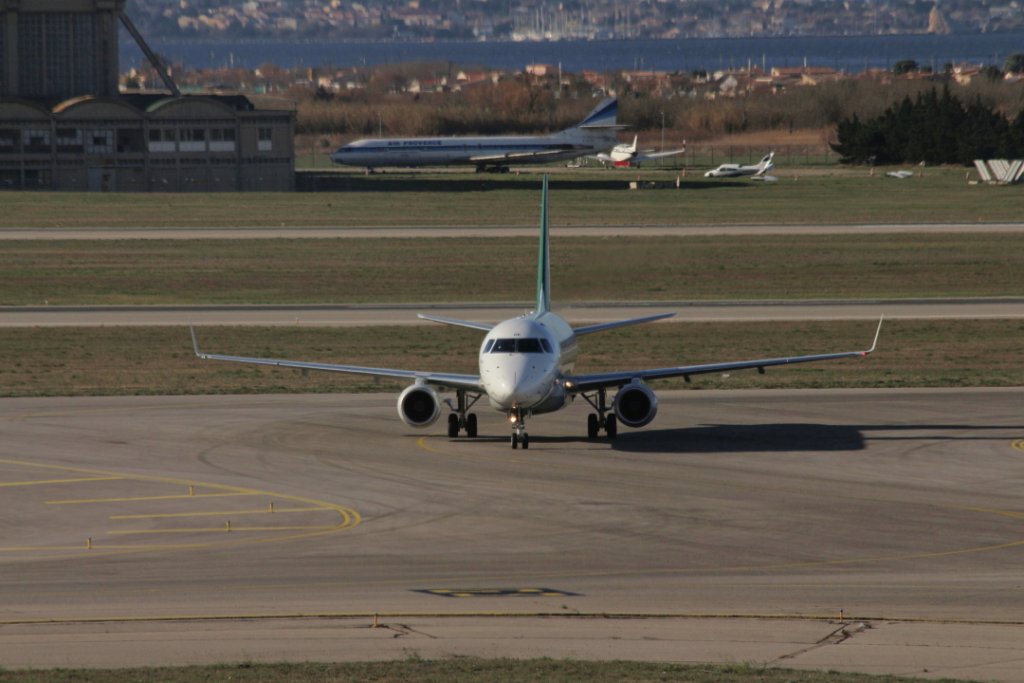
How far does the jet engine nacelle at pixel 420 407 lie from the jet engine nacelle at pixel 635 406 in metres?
4.74

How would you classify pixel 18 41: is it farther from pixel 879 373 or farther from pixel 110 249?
pixel 879 373

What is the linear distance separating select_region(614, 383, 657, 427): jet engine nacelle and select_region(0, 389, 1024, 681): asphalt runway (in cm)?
84

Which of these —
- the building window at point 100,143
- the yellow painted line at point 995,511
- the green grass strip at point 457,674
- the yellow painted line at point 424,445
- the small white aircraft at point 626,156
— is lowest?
the yellow painted line at point 424,445

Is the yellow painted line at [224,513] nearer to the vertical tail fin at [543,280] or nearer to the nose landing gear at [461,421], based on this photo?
the nose landing gear at [461,421]

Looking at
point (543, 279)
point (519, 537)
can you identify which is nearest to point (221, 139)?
point (543, 279)

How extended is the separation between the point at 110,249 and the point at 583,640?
73311 mm

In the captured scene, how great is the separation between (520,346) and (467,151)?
126 meters

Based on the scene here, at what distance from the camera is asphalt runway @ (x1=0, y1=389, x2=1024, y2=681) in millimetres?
23500

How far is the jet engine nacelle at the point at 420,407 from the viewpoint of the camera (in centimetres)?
3956

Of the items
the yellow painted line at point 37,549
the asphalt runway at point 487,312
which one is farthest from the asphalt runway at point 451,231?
the yellow painted line at point 37,549

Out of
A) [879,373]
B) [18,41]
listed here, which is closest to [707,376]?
[879,373]

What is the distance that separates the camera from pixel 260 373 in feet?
177

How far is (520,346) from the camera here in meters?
38.2

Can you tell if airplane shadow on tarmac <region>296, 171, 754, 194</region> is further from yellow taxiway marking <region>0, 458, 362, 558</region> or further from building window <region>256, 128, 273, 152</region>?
yellow taxiway marking <region>0, 458, 362, 558</region>
